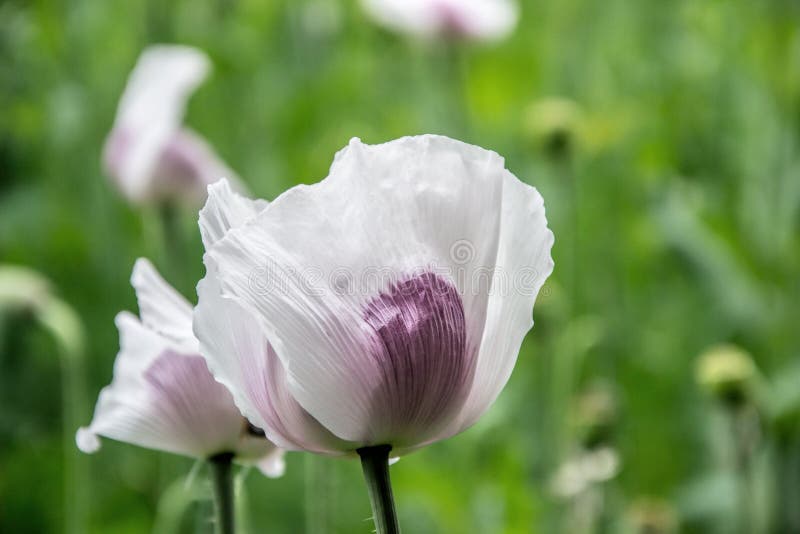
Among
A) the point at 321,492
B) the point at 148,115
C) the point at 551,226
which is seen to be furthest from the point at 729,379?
the point at 551,226

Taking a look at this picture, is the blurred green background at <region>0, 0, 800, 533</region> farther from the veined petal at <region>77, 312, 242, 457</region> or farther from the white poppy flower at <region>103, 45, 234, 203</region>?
the veined petal at <region>77, 312, 242, 457</region>

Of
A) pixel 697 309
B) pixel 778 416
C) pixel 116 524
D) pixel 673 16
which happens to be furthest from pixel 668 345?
pixel 673 16

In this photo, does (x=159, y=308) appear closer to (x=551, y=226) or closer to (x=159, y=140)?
(x=159, y=140)

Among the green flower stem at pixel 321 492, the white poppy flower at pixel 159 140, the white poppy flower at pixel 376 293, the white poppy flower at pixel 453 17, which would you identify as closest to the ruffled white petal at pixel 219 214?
the white poppy flower at pixel 376 293

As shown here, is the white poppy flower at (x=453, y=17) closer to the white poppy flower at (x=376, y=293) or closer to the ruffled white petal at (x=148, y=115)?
the ruffled white petal at (x=148, y=115)

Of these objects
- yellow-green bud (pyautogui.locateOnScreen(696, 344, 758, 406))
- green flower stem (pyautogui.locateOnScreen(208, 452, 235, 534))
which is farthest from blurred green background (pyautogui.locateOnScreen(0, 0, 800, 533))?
green flower stem (pyautogui.locateOnScreen(208, 452, 235, 534))

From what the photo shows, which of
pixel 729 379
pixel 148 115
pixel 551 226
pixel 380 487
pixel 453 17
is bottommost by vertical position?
pixel 380 487

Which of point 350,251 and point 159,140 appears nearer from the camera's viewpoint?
point 350,251
